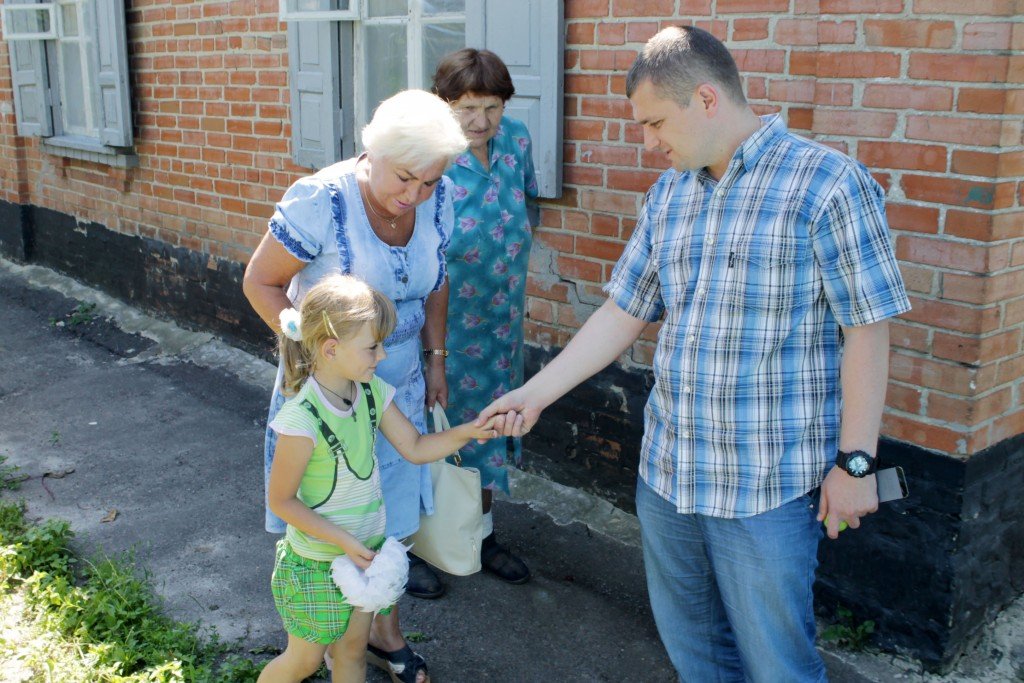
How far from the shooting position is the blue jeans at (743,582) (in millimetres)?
2266

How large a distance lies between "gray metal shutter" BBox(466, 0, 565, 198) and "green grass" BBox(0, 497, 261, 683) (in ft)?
7.16

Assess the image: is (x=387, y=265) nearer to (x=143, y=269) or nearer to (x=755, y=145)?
(x=755, y=145)

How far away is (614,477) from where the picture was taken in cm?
428

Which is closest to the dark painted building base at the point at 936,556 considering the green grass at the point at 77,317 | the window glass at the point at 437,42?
the window glass at the point at 437,42

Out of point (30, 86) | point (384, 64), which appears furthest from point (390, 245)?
point (30, 86)

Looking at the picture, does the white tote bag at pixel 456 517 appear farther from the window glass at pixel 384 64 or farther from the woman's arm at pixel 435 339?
the window glass at pixel 384 64

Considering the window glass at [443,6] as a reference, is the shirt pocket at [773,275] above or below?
below

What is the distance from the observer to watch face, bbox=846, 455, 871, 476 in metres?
2.17

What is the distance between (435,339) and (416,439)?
554 mm

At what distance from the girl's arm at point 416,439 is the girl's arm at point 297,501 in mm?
302

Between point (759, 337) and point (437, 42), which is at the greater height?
point (437, 42)

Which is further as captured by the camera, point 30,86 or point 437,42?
point 30,86

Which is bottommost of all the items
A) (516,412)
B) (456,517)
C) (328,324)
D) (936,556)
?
(936,556)

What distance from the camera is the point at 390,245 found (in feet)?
9.48
